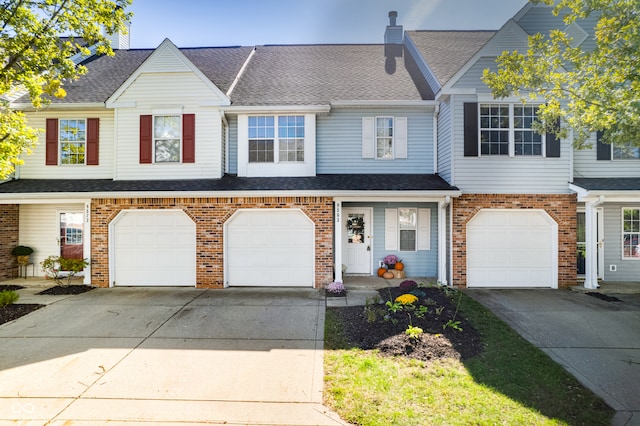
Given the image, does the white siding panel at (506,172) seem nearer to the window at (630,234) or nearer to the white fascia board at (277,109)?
the window at (630,234)

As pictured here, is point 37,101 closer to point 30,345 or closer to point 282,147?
point 30,345

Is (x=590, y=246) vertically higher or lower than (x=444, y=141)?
lower

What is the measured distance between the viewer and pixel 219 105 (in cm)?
1002

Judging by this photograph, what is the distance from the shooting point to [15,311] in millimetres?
7129

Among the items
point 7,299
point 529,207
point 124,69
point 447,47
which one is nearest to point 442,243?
point 529,207

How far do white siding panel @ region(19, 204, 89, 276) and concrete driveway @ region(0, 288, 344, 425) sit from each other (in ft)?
13.4

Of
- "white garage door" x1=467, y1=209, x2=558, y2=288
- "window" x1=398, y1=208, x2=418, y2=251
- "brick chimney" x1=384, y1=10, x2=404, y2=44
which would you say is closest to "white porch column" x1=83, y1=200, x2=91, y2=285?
"window" x1=398, y1=208, x2=418, y2=251

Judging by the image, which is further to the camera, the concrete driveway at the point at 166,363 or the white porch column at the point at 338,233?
the white porch column at the point at 338,233

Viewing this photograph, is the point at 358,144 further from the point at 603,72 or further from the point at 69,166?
Answer: the point at 69,166

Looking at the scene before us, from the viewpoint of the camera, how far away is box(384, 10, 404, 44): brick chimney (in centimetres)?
1462

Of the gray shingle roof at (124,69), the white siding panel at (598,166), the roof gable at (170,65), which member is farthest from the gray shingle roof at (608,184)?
the gray shingle roof at (124,69)

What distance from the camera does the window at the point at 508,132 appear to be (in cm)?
931

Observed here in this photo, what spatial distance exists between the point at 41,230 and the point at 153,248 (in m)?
4.69

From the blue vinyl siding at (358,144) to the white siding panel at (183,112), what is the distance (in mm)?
3550
